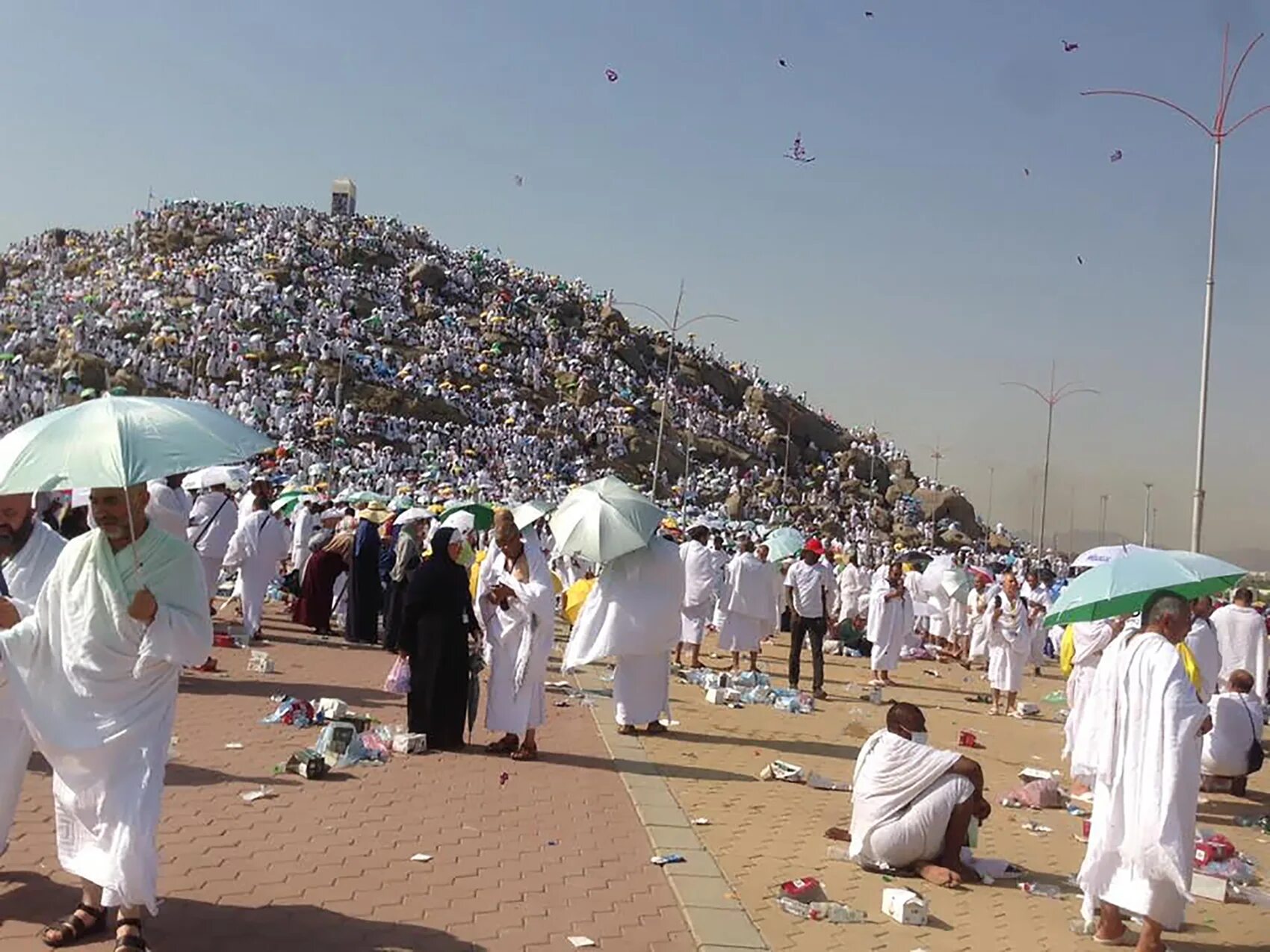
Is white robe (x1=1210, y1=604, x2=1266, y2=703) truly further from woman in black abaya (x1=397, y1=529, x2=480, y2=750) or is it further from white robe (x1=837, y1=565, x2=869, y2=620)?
woman in black abaya (x1=397, y1=529, x2=480, y2=750)

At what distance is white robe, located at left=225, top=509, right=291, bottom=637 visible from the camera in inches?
550

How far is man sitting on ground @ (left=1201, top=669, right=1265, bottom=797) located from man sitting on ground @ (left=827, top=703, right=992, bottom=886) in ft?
13.9

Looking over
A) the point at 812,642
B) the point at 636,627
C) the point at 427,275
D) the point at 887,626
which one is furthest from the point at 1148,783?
the point at 427,275

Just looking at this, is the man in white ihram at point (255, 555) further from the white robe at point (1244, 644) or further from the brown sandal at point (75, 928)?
the white robe at point (1244, 644)

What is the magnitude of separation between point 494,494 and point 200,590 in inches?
1559

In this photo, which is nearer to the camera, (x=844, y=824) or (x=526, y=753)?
(x=844, y=824)

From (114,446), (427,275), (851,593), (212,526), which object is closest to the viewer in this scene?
(114,446)

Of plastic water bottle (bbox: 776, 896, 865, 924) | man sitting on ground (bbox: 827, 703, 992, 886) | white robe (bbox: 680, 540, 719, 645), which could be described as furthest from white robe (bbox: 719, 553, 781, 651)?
plastic water bottle (bbox: 776, 896, 865, 924)

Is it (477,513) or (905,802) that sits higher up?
(477,513)

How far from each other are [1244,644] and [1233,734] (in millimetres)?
3713

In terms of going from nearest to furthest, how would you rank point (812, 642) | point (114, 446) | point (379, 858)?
point (114, 446) < point (379, 858) < point (812, 642)

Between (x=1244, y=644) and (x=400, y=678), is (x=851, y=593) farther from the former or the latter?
(x=400, y=678)

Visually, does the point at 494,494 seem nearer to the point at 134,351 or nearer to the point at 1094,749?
the point at 134,351

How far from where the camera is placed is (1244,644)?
1318 cm
